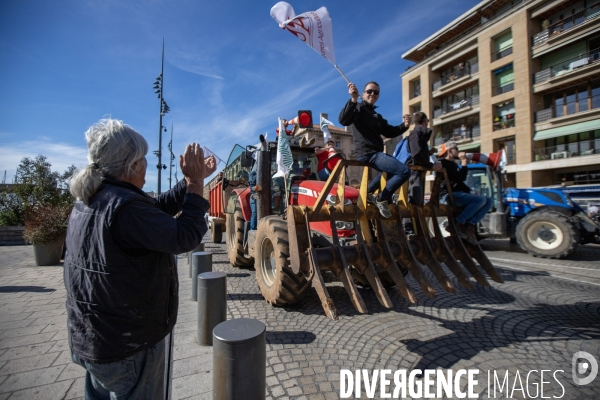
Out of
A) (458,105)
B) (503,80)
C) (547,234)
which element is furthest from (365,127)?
(458,105)

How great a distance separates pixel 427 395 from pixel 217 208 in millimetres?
9467

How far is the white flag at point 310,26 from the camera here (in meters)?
3.83

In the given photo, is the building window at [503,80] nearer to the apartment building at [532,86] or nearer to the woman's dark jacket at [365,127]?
the apartment building at [532,86]

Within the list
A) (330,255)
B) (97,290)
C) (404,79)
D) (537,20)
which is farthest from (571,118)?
(97,290)

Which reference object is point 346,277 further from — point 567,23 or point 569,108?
point 567,23

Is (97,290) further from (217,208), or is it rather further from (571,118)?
(571,118)

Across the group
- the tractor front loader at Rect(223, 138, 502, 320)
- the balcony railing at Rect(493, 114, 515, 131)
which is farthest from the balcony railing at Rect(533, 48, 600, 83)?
the tractor front loader at Rect(223, 138, 502, 320)

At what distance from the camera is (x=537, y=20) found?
891 inches

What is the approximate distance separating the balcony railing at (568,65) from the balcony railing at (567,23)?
82.0 inches

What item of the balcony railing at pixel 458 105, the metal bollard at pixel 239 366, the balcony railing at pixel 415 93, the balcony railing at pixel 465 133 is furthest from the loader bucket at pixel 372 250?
the balcony railing at pixel 415 93

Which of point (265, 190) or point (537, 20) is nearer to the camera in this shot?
point (265, 190)

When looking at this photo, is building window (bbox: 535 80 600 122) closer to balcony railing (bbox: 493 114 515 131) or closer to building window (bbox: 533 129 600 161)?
balcony railing (bbox: 493 114 515 131)

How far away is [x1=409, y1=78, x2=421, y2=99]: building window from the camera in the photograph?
106 feet

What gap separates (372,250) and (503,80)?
92.9 feet
